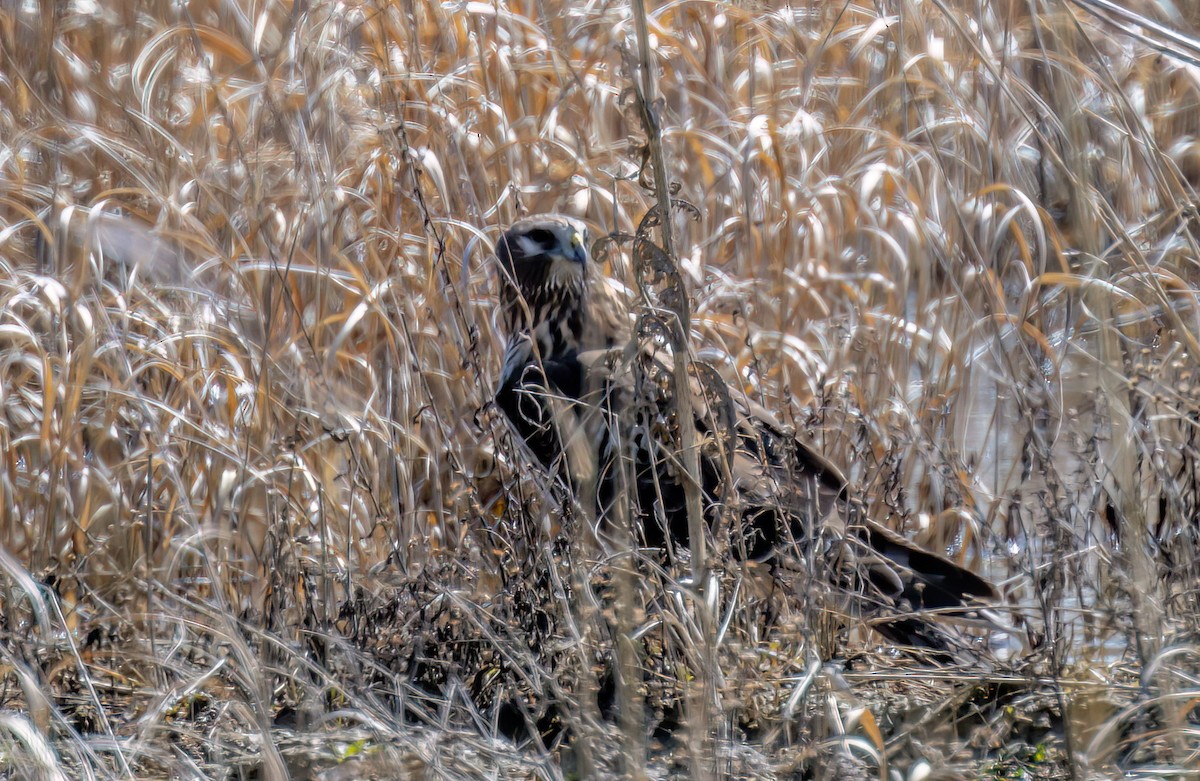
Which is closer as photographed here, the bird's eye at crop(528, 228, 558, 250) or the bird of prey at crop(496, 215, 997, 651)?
the bird of prey at crop(496, 215, 997, 651)

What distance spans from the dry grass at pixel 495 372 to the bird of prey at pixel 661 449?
0.10m

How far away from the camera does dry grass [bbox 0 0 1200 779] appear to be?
5.92 ft

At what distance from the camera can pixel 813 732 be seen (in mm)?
1770

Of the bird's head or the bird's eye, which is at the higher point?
the bird's eye

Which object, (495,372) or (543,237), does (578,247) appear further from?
(495,372)

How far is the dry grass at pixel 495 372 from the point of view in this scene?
1.80m

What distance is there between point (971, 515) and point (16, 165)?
2452mm

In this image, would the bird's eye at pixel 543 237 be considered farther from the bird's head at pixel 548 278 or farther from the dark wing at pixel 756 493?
the dark wing at pixel 756 493

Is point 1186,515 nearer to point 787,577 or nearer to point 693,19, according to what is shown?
point 787,577

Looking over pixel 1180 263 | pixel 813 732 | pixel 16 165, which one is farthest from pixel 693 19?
pixel 813 732

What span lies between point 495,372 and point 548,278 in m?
0.28

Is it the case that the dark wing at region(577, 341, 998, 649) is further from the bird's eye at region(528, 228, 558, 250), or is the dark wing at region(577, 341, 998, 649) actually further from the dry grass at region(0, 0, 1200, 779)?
the bird's eye at region(528, 228, 558, 250)

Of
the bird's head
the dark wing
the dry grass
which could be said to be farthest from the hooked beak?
the dark wing

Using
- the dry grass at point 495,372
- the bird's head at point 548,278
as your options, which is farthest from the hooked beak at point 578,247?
the dry grass at point 495,372
